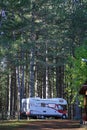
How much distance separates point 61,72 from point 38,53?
16.0m

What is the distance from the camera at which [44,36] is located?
41.3 m

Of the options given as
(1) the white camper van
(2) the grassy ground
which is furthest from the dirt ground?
(1) the white camper van

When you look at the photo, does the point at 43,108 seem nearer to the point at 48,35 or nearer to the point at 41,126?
the point at 48,35

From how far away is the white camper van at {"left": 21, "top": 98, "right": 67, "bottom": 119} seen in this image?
42.9 meters

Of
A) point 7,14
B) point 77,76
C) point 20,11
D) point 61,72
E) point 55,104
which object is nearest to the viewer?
point 7,14

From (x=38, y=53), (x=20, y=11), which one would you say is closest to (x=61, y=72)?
(x=38, y=53)

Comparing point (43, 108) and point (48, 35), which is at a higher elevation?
point (48, 35)

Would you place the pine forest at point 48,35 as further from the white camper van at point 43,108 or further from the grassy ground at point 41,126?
the grassy ground at point 41,126

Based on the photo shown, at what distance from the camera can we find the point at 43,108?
43.5 metres

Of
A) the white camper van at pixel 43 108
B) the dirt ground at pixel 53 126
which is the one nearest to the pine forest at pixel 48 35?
the white camper van at pixel 43 108

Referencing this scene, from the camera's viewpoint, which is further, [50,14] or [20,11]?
[50,14]

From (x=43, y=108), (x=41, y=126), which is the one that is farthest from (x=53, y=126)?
(x=43, y=108)

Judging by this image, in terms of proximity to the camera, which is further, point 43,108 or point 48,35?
point 43,108

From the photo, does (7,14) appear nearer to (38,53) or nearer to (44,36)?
(44,36)
